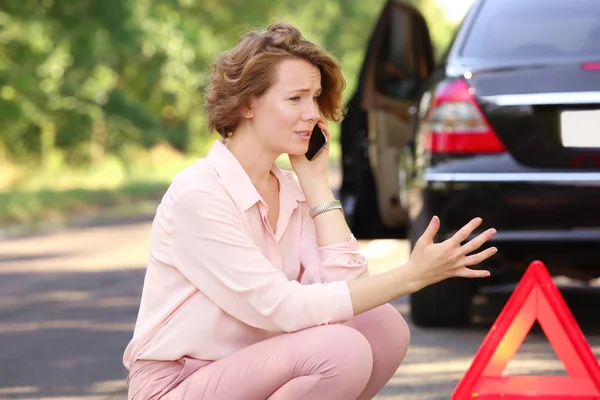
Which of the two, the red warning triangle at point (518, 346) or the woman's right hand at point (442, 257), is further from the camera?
the red warning triangle at point (518, 346)

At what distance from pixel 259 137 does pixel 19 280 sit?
7.50 m

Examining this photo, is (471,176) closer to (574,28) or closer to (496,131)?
(496,131)

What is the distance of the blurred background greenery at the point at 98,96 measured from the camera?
898 inches

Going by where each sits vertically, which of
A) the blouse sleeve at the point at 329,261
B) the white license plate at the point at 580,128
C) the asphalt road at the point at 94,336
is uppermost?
the blouse sleeve at the point at 329,261

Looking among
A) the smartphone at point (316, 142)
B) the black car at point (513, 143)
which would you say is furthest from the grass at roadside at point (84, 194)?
the smartphone at point (316, 142)

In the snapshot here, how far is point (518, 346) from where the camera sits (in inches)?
149

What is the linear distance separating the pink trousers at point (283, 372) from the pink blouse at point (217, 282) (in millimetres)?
44

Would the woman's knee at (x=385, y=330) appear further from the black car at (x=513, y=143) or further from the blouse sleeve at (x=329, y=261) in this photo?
the black car at (x=513, y=143)

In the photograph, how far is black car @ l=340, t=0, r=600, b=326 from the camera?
647 centimetres

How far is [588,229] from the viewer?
6.45 metres

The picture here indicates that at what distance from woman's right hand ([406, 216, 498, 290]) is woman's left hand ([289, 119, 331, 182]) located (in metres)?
0.77

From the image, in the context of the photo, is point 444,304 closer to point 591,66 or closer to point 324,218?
point 591,66

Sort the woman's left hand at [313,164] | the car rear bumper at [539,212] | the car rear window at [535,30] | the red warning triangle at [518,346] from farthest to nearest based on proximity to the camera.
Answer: the car rear window at [535,30]
the car rear bumper at [539,212]
the woman's left hand at [313,164]
the red warning triangle at [518,346]

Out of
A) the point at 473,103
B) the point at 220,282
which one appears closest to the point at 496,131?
the point at 473,103
